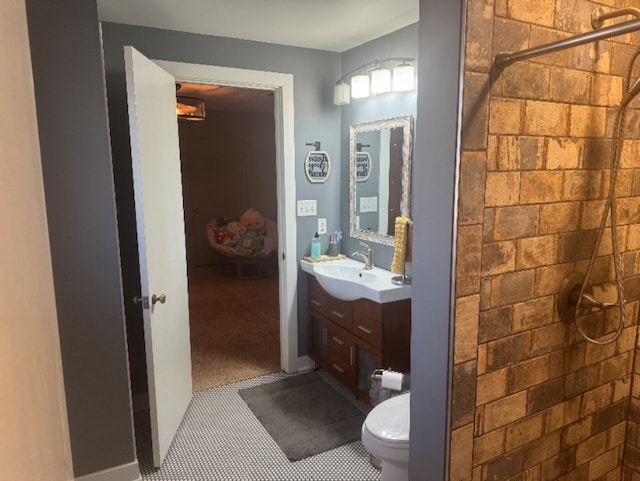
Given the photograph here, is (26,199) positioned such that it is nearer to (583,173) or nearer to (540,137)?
(540,137)

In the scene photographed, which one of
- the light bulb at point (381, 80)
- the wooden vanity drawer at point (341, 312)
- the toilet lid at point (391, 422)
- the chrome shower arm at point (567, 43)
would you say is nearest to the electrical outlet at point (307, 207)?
the wooden vanity drawer at point (341, 312)

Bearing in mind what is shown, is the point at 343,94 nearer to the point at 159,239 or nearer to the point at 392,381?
the point at 159,239

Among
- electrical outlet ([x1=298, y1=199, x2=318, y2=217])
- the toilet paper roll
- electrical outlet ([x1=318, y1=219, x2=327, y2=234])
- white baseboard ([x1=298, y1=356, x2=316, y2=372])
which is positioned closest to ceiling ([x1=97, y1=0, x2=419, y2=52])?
electrical outlet ([x1=298, y1=199, x2=318, y2=217])

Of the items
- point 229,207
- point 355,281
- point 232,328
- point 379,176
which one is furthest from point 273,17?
point 229,207

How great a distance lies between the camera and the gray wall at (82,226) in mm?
1831

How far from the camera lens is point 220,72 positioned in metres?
2.82

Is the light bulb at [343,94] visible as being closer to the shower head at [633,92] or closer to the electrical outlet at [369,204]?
the electrical outlet at [369,204]

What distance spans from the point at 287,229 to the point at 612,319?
2066 millimetres

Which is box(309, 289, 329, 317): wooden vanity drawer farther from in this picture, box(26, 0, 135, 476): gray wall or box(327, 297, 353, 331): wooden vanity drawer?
box(26, 0, 135, 476): gray wall

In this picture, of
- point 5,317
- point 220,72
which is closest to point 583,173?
point 5,317

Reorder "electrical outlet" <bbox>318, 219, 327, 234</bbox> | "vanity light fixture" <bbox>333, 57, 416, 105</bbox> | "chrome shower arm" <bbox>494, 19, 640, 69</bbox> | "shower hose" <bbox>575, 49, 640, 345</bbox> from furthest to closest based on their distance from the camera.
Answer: "electrical outlet" <bbox>318, 219, 327, 234</bbox>
"vanity light fixture" <bbox>333, 57, 416, 105</bbox>
"shower hose" <bbox>575, 49, 640, 345</bbox>
"chrome shower arm" <bbox>494, 19, 640, 69</bbox>

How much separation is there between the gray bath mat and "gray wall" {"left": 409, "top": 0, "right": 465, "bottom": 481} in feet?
4.17

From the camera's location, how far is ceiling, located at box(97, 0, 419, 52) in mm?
2279

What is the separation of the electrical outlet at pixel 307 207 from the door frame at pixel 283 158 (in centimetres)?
7
